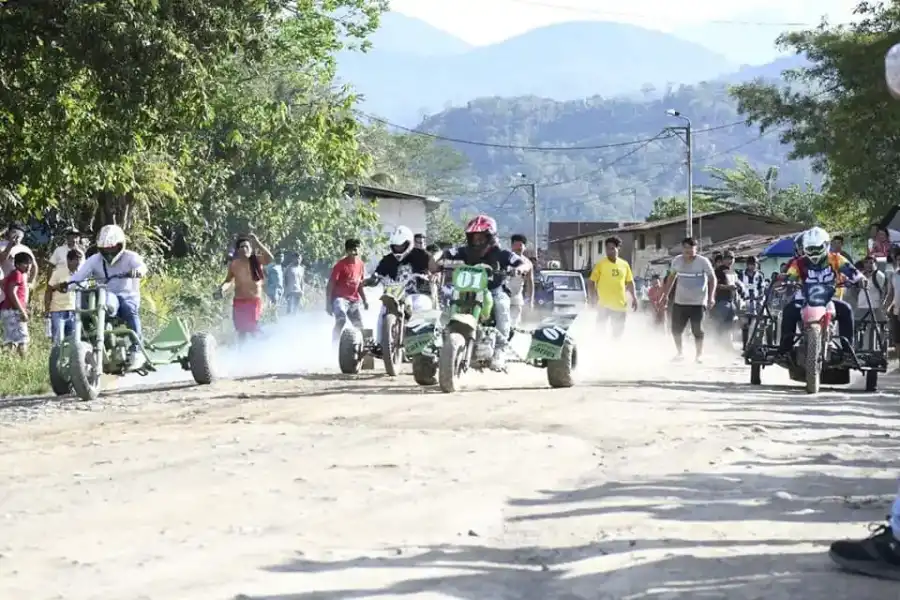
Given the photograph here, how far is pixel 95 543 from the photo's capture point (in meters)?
6.68

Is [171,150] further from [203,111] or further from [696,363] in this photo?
[696,363]

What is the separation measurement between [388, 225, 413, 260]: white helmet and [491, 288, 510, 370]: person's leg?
1780mm

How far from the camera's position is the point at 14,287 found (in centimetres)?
1844

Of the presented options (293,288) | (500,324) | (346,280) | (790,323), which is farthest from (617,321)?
(293,288)

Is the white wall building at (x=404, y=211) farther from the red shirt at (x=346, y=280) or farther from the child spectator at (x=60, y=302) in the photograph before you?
the child spectator at (x=60, y=302)

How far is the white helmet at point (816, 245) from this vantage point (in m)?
15.2

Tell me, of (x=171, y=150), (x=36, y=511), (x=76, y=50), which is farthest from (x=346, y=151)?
(x=36, y=511)

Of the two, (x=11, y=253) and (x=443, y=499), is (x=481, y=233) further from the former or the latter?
(x=443, y=499)

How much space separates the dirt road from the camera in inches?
236

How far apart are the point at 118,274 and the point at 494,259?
143 inches

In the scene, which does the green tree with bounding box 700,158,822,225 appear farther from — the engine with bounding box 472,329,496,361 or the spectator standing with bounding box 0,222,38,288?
the engine with bounding box 472,329,496,361

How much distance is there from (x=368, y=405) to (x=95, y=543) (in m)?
6.44

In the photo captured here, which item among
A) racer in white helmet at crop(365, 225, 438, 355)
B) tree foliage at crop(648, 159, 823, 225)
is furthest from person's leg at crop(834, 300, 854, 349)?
tree foliage at crop(648, 159, 823, 225)

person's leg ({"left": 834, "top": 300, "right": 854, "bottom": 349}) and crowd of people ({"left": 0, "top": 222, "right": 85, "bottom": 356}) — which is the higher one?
crowd of people ({"left": 0, "top": 222, "right": 85, "bottom": 356})
